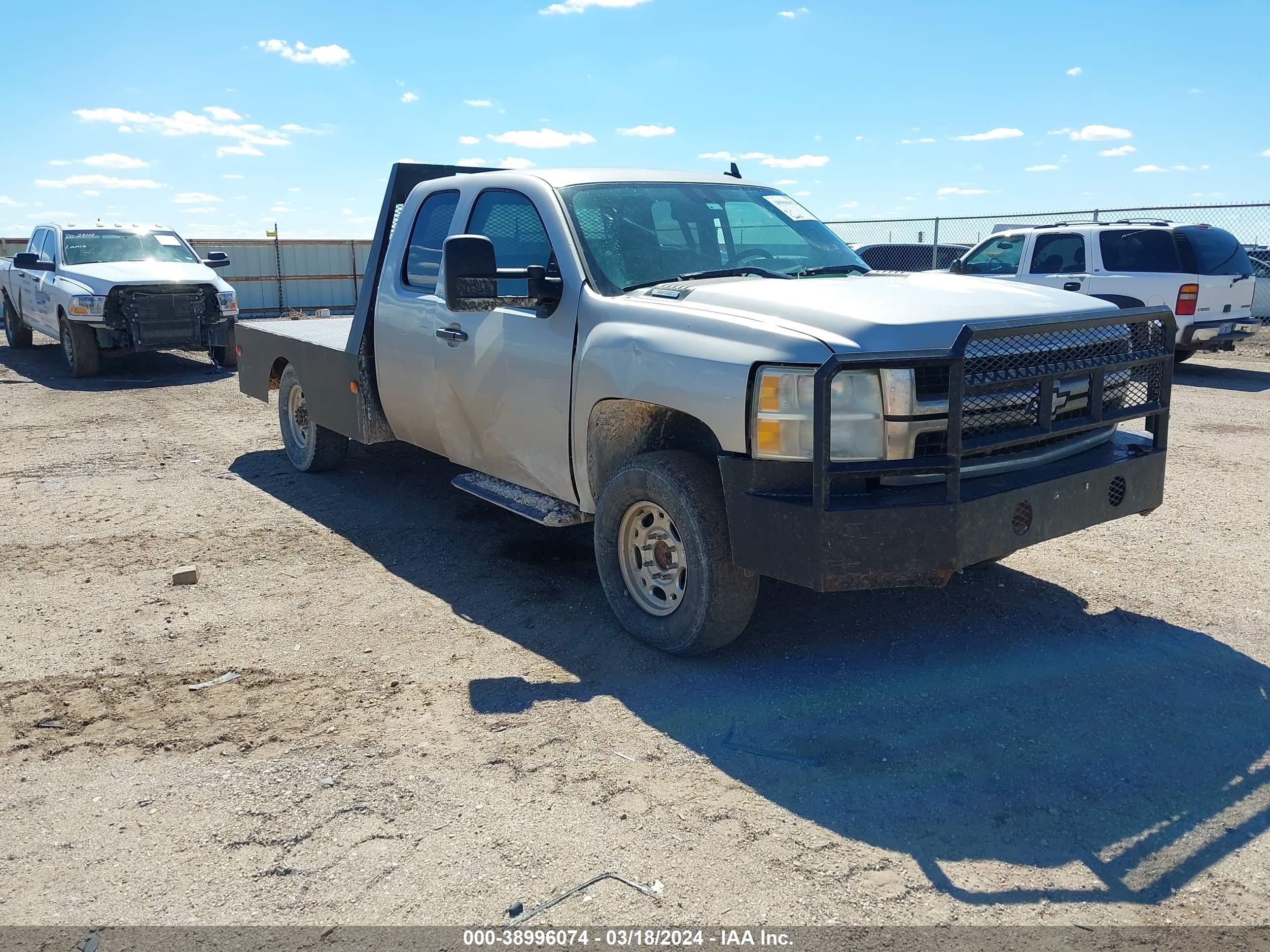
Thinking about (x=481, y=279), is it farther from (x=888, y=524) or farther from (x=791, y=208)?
(x=888, y=524)

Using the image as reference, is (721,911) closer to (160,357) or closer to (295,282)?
(160,357)

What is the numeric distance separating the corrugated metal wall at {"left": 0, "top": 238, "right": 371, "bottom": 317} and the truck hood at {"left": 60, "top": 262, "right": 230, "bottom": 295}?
364 inches

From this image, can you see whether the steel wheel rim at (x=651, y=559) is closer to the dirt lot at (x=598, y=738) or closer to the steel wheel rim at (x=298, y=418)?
the dirt lot at (x=598, y=738)

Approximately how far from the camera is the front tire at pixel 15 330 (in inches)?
680

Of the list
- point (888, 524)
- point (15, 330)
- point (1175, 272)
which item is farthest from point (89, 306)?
point (1175, 272)

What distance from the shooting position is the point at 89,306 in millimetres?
13711

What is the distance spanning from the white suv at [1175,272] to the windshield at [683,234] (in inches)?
320

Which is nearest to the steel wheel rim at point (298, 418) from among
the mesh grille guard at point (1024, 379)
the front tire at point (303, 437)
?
A: the front tire at point (303, 437)

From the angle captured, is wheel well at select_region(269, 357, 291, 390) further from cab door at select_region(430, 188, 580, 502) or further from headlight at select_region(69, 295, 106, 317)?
headlight at select_region(69, 295, 106, 317)

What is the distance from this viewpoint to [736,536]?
4.02 metres

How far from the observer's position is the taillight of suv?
12875 millimetres

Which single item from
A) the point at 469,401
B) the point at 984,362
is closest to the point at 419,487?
the point at 469,401

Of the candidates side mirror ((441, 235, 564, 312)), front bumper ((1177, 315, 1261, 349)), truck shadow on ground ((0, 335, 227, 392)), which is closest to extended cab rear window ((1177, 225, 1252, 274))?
front bumper ((1177, 315, 1261, 349))

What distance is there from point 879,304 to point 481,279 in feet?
6.00
